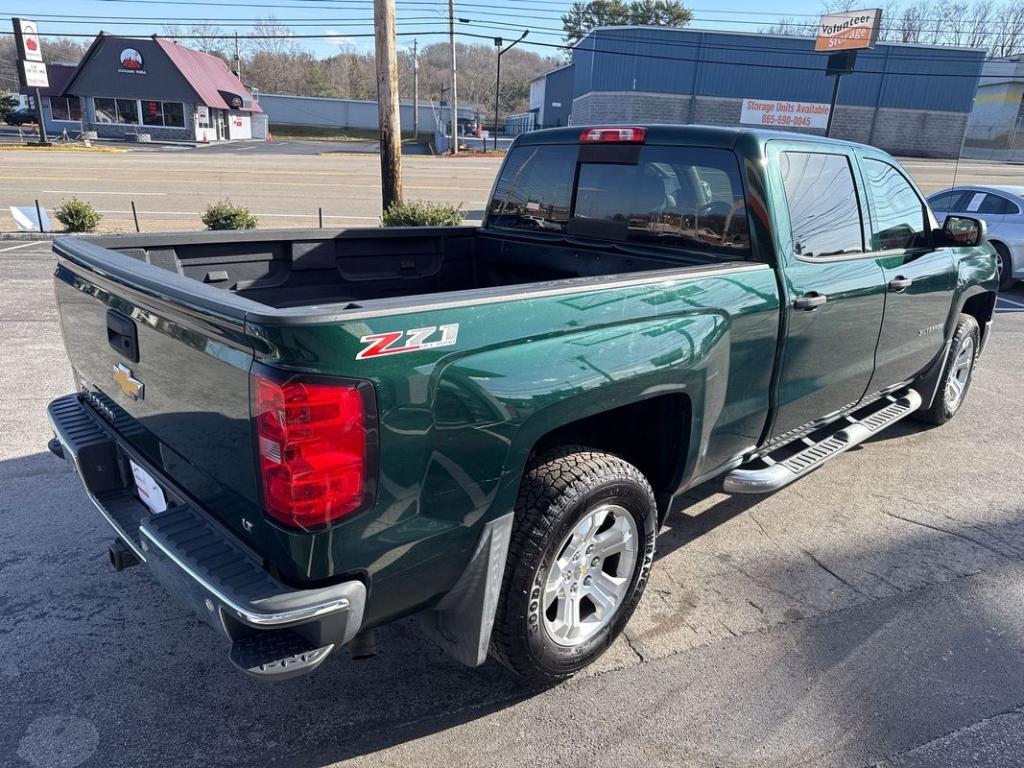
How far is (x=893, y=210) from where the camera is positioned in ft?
14.0

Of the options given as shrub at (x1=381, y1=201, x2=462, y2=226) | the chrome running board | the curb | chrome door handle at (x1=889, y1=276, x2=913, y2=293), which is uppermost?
chrome door handle at (x1=889, y1=276, x2=913, y2=293)

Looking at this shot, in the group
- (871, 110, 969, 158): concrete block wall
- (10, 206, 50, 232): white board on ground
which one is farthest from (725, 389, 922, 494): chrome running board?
(871, 110, 969, 158): concrete block wall

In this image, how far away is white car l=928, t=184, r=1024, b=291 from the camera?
10.6 m

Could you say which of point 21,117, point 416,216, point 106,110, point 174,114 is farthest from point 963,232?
point 21,117

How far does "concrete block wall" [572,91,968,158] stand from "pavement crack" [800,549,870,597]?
5303cm

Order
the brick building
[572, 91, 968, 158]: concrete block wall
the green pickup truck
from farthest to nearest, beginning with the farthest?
[572, 91, 968, 158]: concrete block wall → the brick building → the green pickup truck

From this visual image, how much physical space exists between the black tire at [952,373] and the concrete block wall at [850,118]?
50.6 m

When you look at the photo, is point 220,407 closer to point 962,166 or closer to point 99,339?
point 99,339

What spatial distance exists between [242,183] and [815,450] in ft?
85.5

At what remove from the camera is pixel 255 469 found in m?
2.02

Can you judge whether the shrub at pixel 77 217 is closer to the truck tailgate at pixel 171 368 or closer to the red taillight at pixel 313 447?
the truck tailgate at pixel 171 368

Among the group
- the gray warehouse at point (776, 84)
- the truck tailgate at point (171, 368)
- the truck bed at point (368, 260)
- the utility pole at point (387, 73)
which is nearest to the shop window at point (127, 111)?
the gray warehouse at point (776, 84)

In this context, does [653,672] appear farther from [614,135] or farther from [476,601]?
[614,135]

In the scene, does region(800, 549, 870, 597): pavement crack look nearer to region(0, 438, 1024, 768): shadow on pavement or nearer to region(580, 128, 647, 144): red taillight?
region(0, 438, 1024, 768): shadow on pavement
